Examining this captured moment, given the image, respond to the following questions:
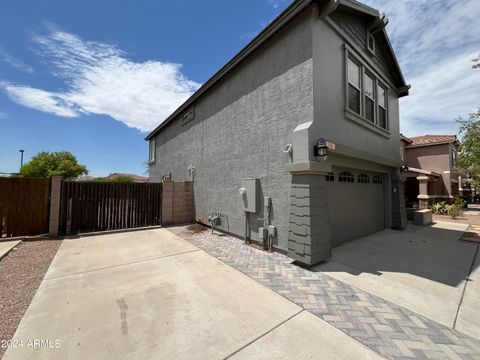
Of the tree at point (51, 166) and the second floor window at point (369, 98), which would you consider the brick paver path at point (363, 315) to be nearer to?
the second floor window at point (369, 98)

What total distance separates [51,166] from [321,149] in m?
34.7

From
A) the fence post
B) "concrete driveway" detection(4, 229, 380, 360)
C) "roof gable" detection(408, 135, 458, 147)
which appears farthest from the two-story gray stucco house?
"roof gable" detection(408, 135, 458, 147)

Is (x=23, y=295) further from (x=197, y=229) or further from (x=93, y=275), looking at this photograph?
(x=197, y=229)

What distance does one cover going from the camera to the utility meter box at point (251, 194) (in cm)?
661

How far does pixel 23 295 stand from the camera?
3504 millimetres

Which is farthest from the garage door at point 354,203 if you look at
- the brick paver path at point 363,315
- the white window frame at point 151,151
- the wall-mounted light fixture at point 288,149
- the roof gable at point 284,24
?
the white window frame at point 151,151

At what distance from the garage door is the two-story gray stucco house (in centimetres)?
4

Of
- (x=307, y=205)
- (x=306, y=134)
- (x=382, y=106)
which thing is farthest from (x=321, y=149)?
(x=382, y=106)

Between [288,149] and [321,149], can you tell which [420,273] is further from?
[288,149]

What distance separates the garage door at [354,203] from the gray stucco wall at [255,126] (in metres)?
1.68

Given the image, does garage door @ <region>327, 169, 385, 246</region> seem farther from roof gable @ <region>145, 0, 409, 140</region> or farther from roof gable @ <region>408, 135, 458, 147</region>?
roof gable @ <region>408, 135, 458, 147</region>

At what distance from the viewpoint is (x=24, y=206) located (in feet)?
23.4

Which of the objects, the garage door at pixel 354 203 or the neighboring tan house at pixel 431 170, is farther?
the neighboring tan house at pixel 431 170

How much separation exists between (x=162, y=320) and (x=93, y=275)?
2.37 m
